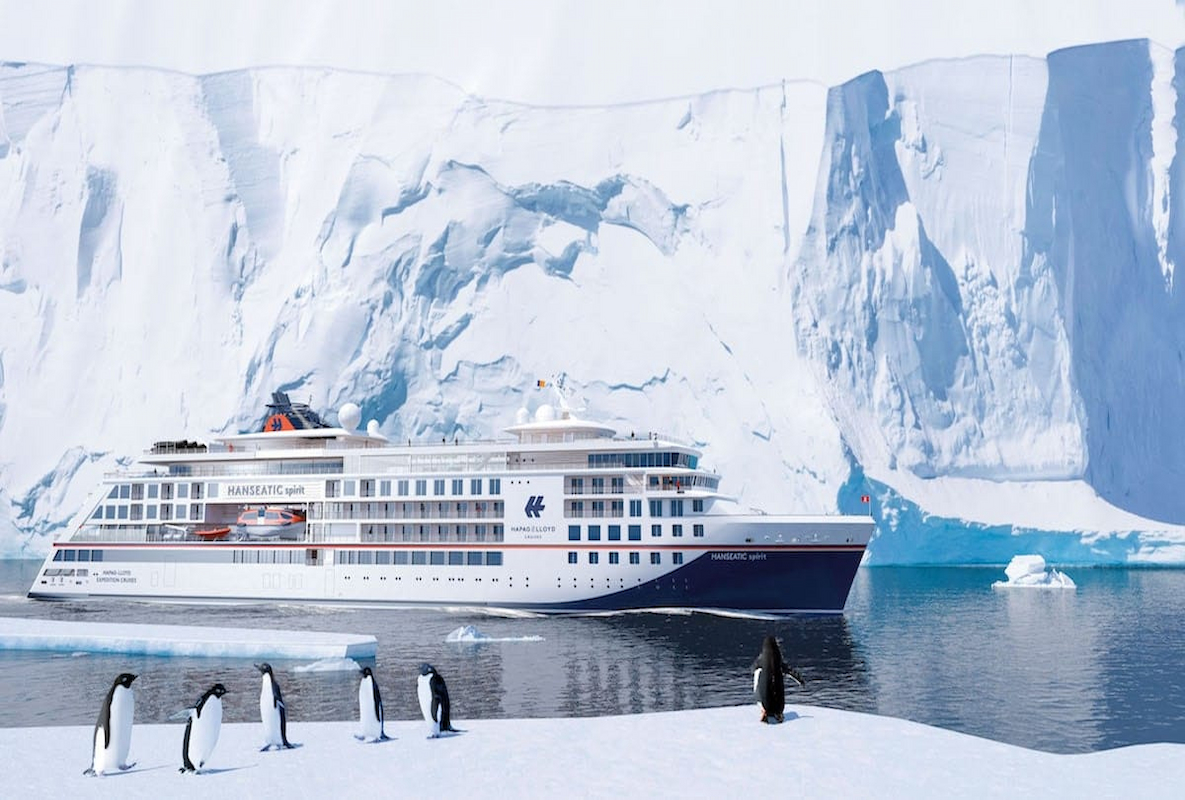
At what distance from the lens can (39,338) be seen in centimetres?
6488

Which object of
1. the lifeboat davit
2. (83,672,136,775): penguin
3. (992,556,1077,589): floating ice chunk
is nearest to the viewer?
(83,672,136,775): penguin

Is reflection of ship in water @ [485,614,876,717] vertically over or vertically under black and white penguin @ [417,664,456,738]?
under

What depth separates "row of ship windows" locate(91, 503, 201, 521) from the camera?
1532 inches

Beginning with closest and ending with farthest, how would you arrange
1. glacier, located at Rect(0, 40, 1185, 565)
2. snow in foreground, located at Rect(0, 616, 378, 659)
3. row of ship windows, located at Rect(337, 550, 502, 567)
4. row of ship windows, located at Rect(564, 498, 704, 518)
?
snow in foreground, located at Rect(0, 616, 378, 659), row of ship windows, located at Rect(564, 498, 704, 518), row of ship windows, located at Rect(337, 550, 502, 567), glacier, located at Rect(0, 40, 1185, 565)

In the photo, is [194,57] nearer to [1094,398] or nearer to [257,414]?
[257,414]

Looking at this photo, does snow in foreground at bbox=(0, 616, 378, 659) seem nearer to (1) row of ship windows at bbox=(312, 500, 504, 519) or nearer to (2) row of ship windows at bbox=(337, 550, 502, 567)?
(2) row of ship windows at bbox=(337, 550, 502, 567)

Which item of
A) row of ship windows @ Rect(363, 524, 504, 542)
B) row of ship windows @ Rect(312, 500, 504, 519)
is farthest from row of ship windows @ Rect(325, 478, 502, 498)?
row of ship windows @ Rect(363, 524, 504, 542)

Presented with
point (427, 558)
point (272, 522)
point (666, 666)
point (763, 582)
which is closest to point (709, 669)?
point (666, 666)

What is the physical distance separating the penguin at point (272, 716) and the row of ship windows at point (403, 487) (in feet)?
70.6

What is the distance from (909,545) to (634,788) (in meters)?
46.4

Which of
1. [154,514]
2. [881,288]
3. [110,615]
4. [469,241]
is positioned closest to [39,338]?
[469,241]

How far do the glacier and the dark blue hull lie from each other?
2149 centimetres

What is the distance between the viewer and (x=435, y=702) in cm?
1366

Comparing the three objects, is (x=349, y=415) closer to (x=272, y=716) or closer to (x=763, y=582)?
(x=763, y=582)
